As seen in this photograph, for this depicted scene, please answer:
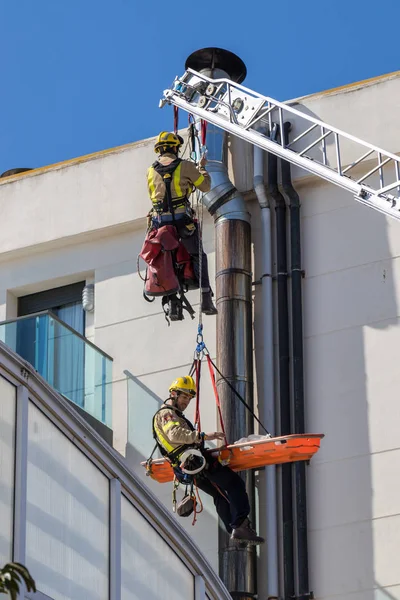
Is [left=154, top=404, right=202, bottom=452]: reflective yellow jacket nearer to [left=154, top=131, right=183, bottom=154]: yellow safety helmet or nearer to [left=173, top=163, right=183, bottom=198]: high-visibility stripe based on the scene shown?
[left=173, top=163, right=183, bottom=198]: high-visibility stripe

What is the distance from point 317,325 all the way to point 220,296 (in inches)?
49.3

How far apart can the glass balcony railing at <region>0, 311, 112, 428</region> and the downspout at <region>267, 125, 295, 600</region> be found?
7.73 feet

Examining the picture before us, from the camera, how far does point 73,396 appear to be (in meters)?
20.6

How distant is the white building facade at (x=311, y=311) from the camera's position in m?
19.4

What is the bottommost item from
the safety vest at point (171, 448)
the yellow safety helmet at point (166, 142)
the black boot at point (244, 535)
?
the black boot at point (244, 535)

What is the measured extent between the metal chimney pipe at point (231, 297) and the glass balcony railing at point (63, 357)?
1646mm

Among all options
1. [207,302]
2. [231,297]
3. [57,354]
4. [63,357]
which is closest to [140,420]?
[63,357]

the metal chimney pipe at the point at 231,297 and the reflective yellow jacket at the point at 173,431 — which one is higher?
the metal chimney pipe at the point at 231,297

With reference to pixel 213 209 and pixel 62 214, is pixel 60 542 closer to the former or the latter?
pixel 213 209

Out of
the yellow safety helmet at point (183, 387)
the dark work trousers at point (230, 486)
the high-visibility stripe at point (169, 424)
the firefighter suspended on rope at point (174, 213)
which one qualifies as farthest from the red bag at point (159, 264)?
the dark work trousers at point (230, 486)

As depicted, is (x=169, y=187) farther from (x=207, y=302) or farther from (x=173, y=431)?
(x=173, y=431)

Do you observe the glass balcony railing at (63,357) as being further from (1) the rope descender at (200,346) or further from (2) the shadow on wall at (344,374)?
(2) the shadow on wall at (344,374)

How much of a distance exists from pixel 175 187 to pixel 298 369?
2785mm

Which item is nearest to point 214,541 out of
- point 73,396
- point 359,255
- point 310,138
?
point 73,396
